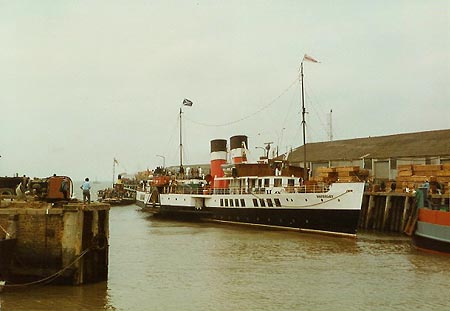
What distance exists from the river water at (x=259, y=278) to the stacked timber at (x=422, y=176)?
7.49 metres

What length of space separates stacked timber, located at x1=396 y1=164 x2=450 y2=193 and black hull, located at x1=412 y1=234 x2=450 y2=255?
29.0ft

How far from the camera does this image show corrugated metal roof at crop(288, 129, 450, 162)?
155 feet

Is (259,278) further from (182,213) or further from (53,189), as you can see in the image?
(182,213)

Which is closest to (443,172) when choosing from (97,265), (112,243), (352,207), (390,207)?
(390,207)

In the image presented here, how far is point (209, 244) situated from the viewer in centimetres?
2923

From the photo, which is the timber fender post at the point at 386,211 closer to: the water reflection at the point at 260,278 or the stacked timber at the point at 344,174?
the stacked timber at the point at 344,174

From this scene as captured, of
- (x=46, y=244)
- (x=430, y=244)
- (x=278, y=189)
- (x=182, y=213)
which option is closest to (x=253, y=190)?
(x=278, y=189)

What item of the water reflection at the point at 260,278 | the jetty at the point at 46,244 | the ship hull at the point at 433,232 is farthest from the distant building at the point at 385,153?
the jetty at the point at 46,244

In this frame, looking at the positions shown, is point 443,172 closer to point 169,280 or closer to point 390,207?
point 390,207

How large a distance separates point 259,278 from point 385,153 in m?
34.5

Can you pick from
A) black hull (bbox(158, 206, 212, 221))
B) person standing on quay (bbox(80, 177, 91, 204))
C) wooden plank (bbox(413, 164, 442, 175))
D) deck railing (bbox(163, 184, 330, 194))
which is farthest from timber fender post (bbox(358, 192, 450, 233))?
person standing on quay (bbox(80, 177, 91, 204))

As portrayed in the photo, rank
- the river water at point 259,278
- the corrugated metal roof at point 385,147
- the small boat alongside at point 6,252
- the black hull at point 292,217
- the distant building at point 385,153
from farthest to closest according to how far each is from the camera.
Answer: the corrugated metal roof at point 385,147, the distant building at point 385,153, the black hull at point 292,217, the small boat alongside at point 6,252, the river water at point 259,278

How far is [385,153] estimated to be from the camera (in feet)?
164

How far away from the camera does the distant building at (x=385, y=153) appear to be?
46.6 metres
